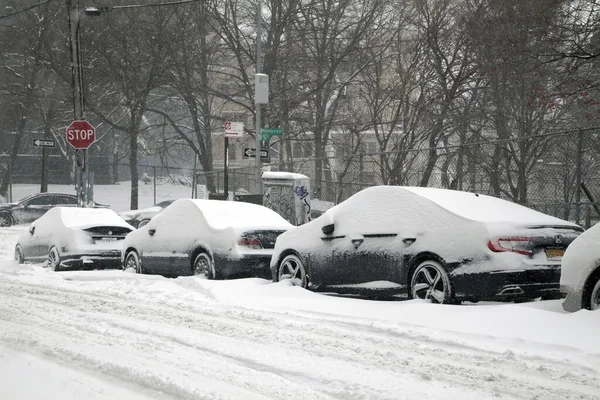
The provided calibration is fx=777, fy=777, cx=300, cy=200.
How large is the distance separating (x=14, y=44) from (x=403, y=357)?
36.1 m

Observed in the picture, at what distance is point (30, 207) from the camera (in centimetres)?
3294

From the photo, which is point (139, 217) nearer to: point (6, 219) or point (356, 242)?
point (6, 219)

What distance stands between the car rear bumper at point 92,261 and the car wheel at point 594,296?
10.2 metres

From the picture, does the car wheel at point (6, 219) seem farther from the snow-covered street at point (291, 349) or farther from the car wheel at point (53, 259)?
the snow-covered street at point (291, 349)

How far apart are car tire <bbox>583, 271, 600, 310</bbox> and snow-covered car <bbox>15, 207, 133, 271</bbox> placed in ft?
33.4

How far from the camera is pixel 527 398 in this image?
202 inches

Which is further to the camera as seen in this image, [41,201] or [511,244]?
[41,201]

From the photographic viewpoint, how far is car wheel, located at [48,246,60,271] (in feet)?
50.7

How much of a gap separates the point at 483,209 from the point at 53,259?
31.6ft

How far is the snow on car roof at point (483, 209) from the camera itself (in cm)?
904

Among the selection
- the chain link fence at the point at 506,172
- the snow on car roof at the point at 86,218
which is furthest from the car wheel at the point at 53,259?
the chain link fence at the point at 506,172

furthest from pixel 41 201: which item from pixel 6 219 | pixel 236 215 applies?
pixel 236 215

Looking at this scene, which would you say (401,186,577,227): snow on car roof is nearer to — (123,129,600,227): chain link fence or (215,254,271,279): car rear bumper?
(123,129,600,227): chain link fence

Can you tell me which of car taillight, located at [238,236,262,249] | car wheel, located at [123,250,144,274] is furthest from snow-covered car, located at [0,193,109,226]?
car taillight, located at [238,236,262,249]
